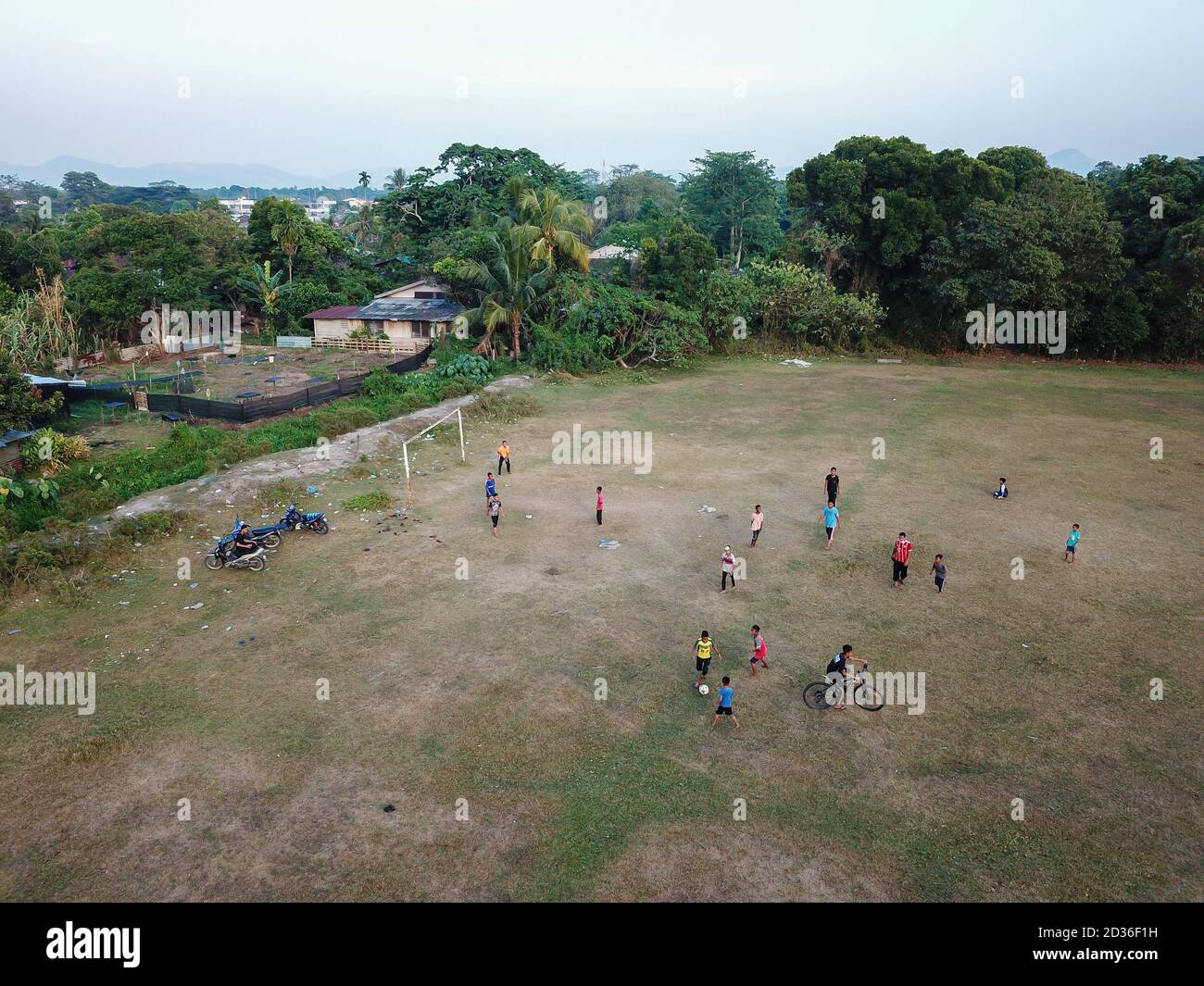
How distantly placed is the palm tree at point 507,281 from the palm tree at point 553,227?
1.85ft

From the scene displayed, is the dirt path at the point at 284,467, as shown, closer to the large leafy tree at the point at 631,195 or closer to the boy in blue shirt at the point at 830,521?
the boy in blue shirt at the point at 830,521

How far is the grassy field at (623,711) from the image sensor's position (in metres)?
8.13

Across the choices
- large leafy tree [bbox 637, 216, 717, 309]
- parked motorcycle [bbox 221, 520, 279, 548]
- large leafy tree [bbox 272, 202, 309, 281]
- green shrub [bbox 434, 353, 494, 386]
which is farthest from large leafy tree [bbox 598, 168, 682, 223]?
parked motorcycle [bbox 221, 520, 279, 548]

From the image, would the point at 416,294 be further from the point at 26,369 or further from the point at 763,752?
the point at 763,752

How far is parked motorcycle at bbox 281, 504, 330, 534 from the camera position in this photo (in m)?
16.4

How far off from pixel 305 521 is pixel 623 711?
9.43m

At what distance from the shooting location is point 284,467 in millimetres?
20109

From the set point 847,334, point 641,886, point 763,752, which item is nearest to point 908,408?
point 847,334

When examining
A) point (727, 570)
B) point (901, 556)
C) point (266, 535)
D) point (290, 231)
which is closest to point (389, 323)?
point (290, 231)

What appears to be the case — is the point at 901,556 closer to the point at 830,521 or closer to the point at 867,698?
the point at 830,521

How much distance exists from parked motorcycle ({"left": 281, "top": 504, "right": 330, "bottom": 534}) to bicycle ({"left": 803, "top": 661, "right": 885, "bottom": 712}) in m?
11.2

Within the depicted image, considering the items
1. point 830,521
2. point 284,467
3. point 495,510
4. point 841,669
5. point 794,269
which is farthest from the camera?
point 794,269

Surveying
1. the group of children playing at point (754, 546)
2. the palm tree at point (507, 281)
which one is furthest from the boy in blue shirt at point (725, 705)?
the palm tree at point (507, 281)

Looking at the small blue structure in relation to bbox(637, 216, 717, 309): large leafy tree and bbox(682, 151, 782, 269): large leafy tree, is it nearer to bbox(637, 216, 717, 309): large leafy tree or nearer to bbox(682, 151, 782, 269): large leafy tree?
bbox(637, 216, 717, 309): large leafy tree
